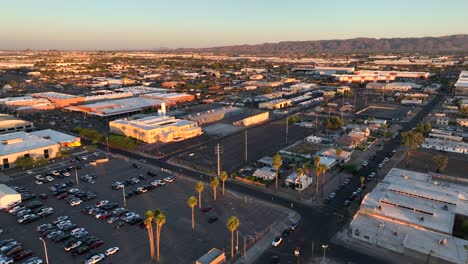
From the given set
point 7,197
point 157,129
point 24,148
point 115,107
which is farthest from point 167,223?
point 115,107

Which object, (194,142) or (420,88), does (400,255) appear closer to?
(194,142)

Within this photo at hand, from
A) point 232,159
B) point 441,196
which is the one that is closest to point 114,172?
point 232,159

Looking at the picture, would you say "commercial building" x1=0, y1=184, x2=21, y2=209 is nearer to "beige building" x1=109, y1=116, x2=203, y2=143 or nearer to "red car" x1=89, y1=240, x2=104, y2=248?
"red car" x1=89, y1=240, x2=104, y2=248

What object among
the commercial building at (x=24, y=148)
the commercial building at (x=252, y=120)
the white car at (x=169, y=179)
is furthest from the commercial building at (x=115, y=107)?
the white car at (x=169, y=179)

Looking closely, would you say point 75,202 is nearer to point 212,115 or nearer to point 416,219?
point 416,219

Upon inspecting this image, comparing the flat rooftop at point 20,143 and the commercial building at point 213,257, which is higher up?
the flat rooftop at point 20,143

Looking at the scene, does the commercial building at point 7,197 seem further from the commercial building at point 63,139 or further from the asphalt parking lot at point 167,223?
the commercial building at point 63,139
